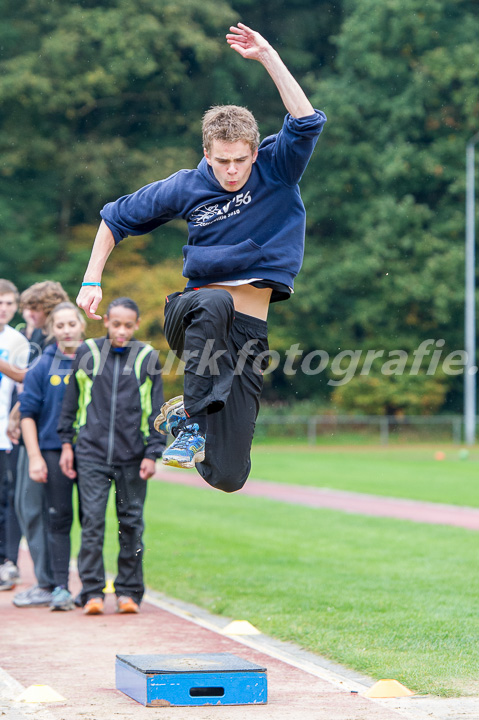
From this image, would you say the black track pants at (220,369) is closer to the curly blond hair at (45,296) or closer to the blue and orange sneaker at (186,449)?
the blue and orange sneaker at (186,449)

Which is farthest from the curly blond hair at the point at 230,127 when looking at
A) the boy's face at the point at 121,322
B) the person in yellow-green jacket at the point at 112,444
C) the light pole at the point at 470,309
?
the light pole at the point at 470,309

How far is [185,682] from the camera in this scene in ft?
18.4

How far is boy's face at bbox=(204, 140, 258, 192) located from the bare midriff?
560mm

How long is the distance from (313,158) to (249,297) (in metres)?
39.8

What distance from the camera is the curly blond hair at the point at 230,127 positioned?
17.6 ft

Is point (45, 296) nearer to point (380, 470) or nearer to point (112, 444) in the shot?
point (112, 444)

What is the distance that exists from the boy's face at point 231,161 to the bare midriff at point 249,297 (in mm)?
560

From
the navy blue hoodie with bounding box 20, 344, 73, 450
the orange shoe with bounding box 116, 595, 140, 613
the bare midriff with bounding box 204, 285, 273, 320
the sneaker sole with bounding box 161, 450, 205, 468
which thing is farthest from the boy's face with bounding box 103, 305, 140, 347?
the sneaker sole with bounding box 161, 450, 205, 468

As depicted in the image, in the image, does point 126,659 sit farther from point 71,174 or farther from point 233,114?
point 71,174

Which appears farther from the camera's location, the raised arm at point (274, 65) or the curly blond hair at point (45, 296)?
the curly blond hair at point (45, 296)

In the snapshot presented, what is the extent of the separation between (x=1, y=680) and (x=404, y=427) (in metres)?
34.3

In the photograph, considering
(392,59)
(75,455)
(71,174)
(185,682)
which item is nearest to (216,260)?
(185,682)

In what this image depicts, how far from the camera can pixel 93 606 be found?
28.0ft

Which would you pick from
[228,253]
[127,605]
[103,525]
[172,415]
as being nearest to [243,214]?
[228,253]
